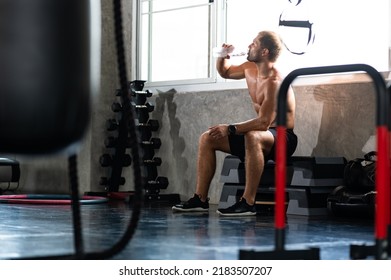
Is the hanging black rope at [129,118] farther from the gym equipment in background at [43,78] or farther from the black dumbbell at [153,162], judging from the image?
the black dumbbell at [153,162]

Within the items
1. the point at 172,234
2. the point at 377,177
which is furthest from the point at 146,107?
the point at 377,177

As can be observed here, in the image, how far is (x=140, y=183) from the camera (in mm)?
1823

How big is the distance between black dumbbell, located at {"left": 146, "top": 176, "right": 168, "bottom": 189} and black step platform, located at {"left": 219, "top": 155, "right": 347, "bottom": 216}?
4.62 feet

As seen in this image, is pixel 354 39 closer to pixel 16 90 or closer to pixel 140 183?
pixel 140 183

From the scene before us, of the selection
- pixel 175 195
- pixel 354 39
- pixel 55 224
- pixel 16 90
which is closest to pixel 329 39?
pixel 354 39

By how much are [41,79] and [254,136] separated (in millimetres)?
4187

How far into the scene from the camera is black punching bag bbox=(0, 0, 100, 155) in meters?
1.25

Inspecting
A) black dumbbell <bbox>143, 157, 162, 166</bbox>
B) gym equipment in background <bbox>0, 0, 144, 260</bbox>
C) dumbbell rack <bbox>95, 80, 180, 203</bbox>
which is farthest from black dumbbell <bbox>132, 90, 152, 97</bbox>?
gym equipment in background <bbox>0, 0, 144, 260</bbox>

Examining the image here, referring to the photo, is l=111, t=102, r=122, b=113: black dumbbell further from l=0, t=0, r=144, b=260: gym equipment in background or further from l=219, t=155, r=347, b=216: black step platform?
l=0, t=0, r=144, b=260: gym equipment in background

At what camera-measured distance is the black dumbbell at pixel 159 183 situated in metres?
7.13

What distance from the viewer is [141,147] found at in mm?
7152

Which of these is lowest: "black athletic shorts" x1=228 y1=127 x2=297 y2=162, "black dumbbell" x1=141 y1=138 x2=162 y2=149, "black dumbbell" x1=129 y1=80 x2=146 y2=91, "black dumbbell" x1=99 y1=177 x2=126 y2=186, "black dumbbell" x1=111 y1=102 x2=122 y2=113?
"black dumbbell" x1=99 y1=177 x2=126 y2=186

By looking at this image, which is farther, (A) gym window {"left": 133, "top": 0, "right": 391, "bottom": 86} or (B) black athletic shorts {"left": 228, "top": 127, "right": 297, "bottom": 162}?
(A) gym window {"left": 133, "top": 0, "right": 391, "bottom": 86}

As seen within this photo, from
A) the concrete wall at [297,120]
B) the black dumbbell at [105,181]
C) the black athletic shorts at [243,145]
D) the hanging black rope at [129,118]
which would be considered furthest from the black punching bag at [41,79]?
the black dumbbell at [105,181]
